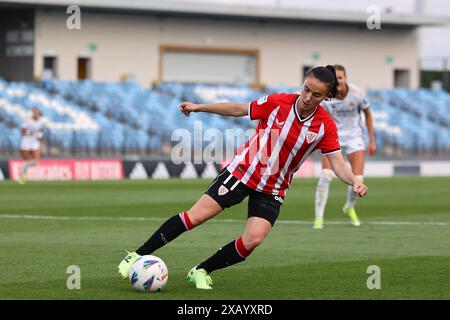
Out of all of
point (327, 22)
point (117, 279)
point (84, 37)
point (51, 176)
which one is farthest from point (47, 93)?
point (117, 279)

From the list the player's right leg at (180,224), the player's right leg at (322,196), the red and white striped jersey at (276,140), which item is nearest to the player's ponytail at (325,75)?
the red and white striped jersey at (276,140)

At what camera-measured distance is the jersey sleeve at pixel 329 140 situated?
9.83 meters

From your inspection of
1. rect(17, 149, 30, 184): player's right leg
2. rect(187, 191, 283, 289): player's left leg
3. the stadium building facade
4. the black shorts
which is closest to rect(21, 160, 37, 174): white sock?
rect(17, 149, 30, 184): player's right leg

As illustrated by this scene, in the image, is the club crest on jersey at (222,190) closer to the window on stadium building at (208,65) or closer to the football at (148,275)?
the football at (148,275)

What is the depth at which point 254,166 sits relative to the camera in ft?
32.0

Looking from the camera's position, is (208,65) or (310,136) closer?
(310,136)

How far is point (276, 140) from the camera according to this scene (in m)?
9.73

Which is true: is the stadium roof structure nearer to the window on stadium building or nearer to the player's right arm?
the window on stadium building

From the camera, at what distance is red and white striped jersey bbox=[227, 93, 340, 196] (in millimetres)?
9695

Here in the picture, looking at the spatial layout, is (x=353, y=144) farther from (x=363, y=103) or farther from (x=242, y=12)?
(x=242, y=12)

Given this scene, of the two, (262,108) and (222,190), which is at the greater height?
(262,108)

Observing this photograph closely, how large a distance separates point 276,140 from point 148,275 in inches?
66.2

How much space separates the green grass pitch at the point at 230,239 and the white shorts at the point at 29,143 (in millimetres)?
7714

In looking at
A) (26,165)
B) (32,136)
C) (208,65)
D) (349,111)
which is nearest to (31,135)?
(32,136)
